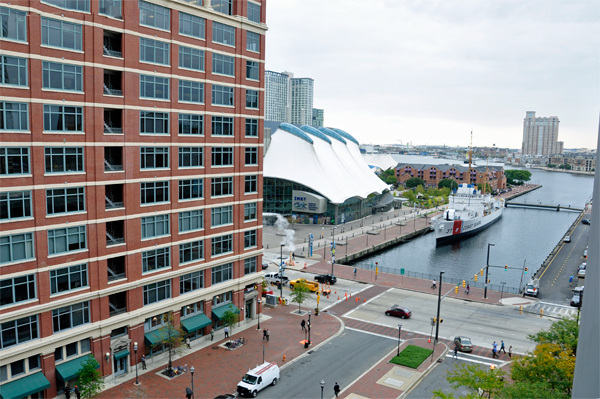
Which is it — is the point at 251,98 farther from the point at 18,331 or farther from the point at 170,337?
the point at 18,331

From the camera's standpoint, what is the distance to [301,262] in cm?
7369

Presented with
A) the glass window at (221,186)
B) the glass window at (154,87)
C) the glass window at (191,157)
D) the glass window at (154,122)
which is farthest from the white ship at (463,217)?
the glass window at (154,87)

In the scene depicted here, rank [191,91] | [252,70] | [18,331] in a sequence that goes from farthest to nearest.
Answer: [252,70] → [191,91] → [18,331]

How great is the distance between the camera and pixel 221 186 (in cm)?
4231

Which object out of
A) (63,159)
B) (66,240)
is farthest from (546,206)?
(63,159)

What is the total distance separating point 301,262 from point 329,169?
47859 mm

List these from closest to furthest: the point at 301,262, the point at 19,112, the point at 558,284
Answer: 1. the point at 19,112
2. the point at 558,284
3. the point at 301,262

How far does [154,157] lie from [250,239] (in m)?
13.5

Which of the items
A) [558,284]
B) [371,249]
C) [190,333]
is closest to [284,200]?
[371,249]

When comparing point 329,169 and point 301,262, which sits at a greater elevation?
point 329,169

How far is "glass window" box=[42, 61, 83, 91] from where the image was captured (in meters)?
29.5

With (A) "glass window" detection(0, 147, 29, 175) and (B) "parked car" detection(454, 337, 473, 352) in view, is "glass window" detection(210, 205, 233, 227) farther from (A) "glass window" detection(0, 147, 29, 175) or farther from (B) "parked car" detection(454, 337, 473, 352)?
(B) "parked car" detection(454, 337, 473, 352)

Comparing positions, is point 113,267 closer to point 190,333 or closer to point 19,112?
point 190,333

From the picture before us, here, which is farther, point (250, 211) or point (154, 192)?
point (250, 211)
